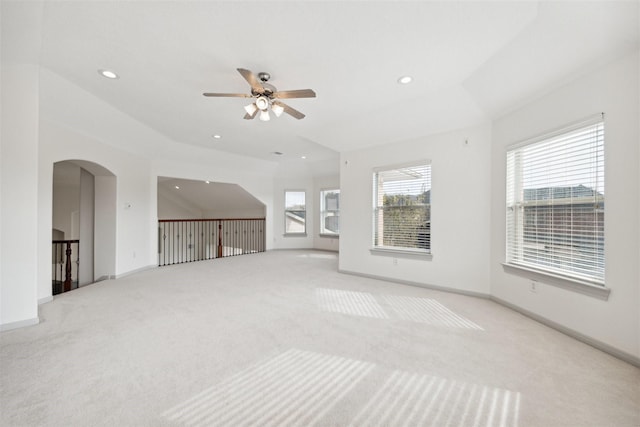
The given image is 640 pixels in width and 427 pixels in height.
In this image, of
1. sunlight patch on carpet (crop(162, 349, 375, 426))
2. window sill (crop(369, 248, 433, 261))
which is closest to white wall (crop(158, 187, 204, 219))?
window sill (crop(369, 248, 433, 261))

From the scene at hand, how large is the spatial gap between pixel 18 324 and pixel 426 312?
4.49 metres

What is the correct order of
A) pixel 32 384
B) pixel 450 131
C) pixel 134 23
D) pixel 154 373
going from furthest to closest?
pixel 450 131
pixel 134 23
pixel 154 373
pixel 32 384

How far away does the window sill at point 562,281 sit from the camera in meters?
2.36

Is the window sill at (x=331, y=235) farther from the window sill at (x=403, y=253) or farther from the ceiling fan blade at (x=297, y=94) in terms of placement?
the ceiling fan blade at (x=297, y=94)

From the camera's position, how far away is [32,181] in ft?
9.31

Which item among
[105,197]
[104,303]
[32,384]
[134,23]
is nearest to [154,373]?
[32,384]

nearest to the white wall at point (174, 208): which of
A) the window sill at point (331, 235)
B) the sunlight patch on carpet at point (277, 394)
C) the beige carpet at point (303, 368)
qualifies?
the window sill at point (331, 235)

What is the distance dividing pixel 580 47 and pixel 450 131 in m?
1.82

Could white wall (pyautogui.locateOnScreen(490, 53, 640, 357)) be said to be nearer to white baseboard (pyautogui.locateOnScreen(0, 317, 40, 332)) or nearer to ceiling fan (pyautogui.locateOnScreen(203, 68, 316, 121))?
ceiling fan (pyautogui.locateOnScreen(203, 68, 316, 121))

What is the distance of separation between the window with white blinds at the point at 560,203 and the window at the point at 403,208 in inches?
48.0

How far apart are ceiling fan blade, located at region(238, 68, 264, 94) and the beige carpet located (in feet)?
8.30

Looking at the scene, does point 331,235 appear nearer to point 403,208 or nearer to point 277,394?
point 403,208

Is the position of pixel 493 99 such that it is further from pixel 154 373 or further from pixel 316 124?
pixel 154 373

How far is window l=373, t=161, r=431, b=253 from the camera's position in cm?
445
